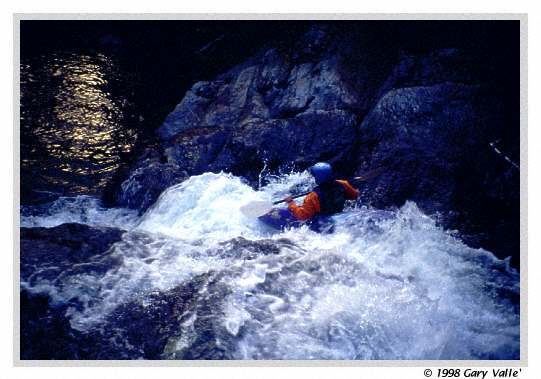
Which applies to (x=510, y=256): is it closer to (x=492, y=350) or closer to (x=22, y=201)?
(x=492, y=350)

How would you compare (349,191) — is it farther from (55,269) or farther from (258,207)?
(55,269)

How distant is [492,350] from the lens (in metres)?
3.53

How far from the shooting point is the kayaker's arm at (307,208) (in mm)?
5152

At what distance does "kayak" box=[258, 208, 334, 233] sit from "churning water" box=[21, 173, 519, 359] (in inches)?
3.6

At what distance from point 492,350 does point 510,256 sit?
149 centimetres

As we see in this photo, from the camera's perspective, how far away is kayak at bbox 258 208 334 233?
204 inches

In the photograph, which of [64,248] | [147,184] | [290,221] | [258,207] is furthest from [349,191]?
[64,248]

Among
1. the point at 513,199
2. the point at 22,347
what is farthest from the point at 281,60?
the point at 22,347

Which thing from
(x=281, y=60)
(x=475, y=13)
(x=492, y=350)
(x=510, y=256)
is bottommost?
(x=492, y=350)

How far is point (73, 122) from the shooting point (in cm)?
793

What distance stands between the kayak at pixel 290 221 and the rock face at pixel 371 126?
0.92 m

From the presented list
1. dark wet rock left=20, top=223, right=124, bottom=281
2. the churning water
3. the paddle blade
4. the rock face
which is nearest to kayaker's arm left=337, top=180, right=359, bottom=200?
the churning water

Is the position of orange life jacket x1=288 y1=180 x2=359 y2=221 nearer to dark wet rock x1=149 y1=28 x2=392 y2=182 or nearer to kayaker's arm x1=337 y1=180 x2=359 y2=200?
kayaker's arm x1=337 y1=180 x2=359 y2=200

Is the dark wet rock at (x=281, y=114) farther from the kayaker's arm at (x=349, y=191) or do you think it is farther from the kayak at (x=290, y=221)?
the kayak at (x=290, y=221)
